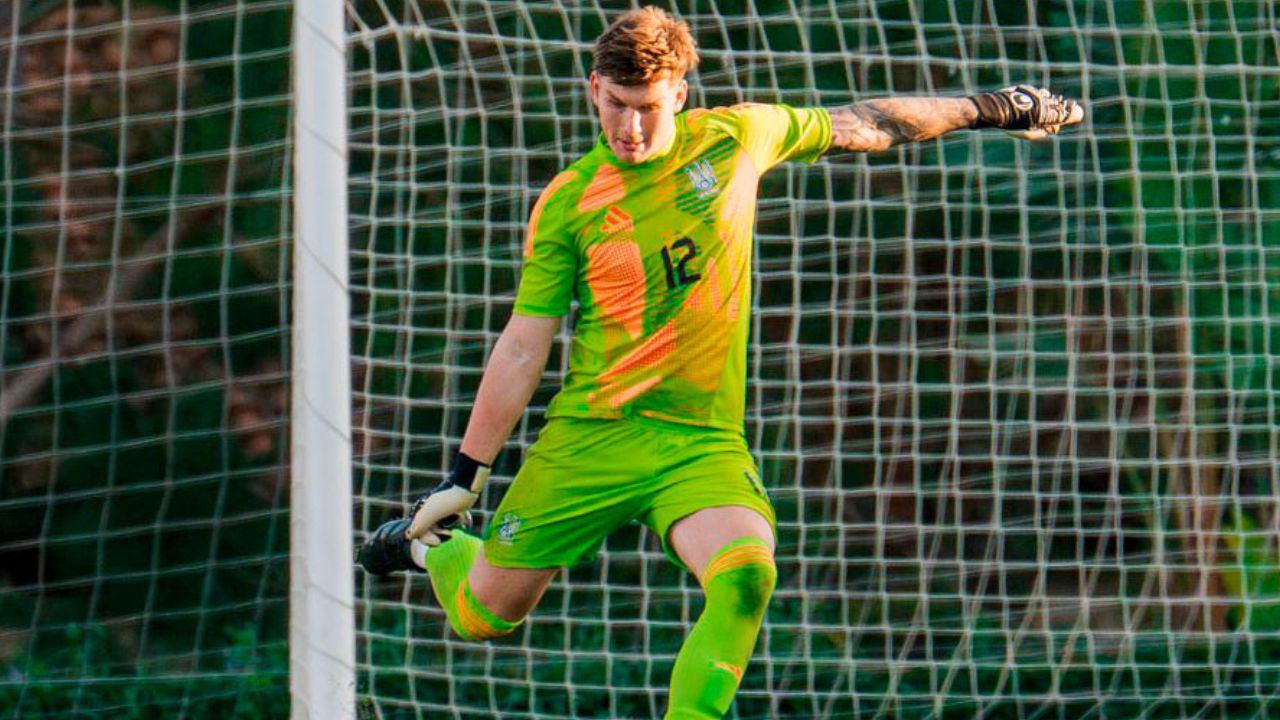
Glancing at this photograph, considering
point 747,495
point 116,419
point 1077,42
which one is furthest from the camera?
point 116,419

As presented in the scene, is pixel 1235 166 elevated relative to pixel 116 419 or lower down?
elevated

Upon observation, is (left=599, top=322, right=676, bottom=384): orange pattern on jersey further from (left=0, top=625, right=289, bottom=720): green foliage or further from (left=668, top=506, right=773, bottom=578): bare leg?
(left=0, top=625, right=289, bottom=720): green foliage

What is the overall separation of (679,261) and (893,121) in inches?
28.1

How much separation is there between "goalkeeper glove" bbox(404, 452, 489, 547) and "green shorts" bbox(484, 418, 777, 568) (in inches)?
4.1

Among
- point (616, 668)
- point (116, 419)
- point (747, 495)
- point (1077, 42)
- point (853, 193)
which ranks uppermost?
point (1077, 42)

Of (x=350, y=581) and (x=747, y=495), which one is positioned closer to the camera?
(x=747, y=495)

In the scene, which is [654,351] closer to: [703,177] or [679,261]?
[679,261]

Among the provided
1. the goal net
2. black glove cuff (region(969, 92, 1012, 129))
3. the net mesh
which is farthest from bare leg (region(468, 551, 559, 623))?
the net mesh

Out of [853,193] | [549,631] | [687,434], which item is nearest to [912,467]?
[853,193]

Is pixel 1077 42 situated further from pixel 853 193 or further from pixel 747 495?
pixel 747 495

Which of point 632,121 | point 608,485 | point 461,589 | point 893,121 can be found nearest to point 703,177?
point 632,121

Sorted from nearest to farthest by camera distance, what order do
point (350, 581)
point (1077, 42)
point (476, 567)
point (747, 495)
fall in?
point (747, 495)
point (476, 567)
point (350, 581)
point (1077, 42)

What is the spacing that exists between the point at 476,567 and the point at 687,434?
705mm

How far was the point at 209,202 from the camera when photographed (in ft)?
25.0
